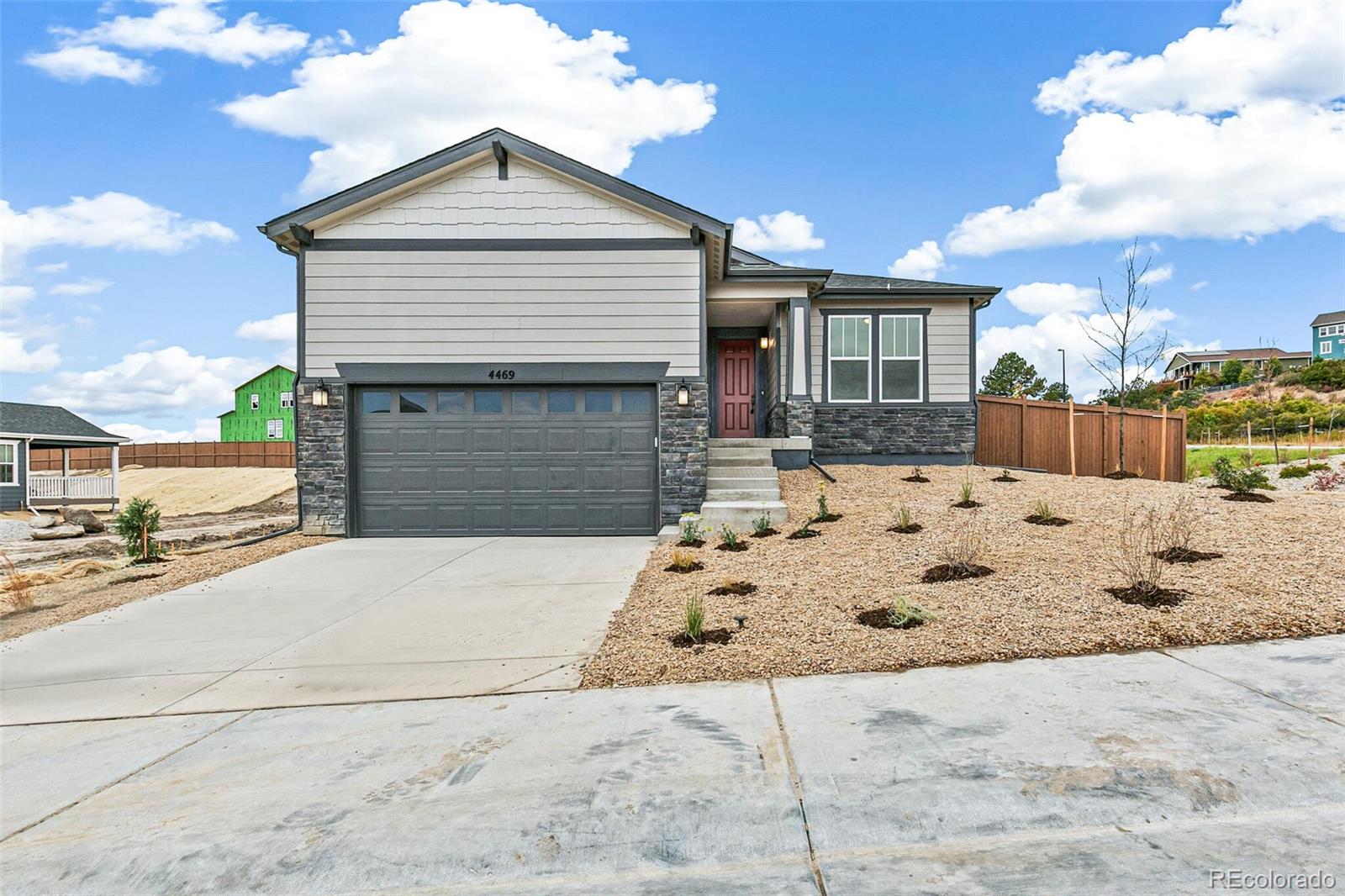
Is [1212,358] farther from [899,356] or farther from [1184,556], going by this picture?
[1184,556]

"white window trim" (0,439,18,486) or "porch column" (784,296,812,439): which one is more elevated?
"porch column" (784,296,812,439)

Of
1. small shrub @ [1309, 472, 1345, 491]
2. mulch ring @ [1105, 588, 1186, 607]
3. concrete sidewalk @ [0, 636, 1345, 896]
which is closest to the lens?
concrete sidewalk @ [0, 636, 1345, 896]

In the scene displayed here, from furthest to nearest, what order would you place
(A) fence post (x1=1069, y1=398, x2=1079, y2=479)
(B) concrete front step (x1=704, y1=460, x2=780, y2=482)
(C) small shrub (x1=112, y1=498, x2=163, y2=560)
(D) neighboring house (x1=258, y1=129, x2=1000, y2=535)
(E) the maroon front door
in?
(E) the maroon front door < (A) fence post (x1=1069, y1=398, x2=1079, y2=479) < (B) concrete front step (x1=704, y1=460, x2=780, y2=482) < (D) neighboring house (x1=258, y1=129, x2=1000, y2=535) < (C) small shrub (x1=112, y1=498, x2=163, y2=560)

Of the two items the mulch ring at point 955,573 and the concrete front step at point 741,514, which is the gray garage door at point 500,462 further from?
the mulch ring at point 955,573

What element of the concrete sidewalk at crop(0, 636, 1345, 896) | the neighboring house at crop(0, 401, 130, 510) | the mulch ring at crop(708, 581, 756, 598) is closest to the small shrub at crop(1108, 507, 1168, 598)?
the concrete sidewalk at crop(0, 636, 1345, 896)

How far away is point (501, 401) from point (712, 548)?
4.35 meters

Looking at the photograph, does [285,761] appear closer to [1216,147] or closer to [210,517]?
[210,517]

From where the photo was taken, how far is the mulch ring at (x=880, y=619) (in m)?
4.50

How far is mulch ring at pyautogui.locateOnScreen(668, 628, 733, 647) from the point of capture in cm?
444

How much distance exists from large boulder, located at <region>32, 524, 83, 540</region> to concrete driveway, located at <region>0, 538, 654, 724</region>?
34.4 feet

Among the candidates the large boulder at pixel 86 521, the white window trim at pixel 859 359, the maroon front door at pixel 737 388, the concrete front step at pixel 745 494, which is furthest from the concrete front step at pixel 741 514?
the large boulder at pixel 86 521

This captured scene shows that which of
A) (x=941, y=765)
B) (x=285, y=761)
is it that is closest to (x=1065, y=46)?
(x=941, y=765)

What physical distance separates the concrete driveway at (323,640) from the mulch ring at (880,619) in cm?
189

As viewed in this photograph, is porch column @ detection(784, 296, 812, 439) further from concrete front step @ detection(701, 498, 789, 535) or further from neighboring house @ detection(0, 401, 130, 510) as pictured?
neighboring house @ detection(0, 401, 130, 510)
